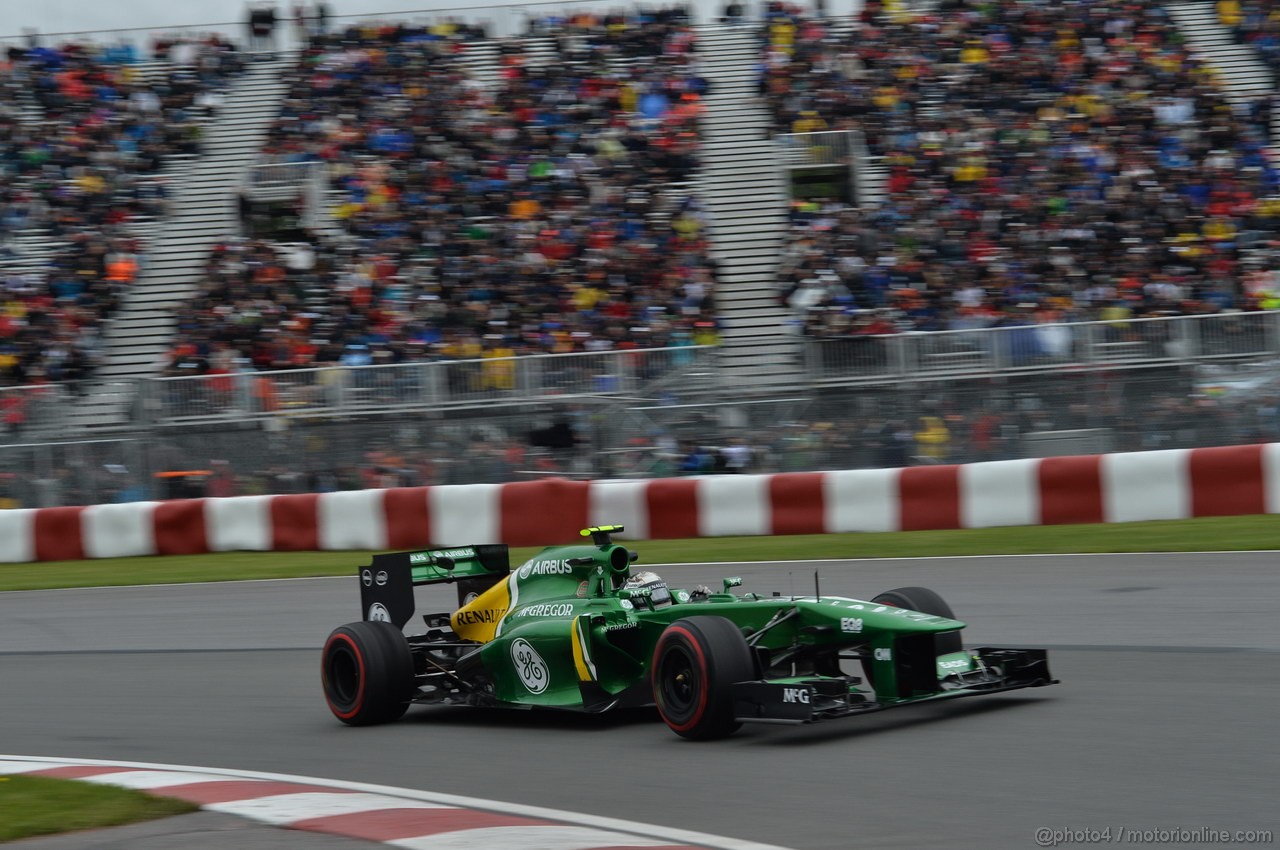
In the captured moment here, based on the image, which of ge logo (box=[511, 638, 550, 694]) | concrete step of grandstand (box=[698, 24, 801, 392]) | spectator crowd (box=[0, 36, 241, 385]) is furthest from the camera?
spectator crowd (box=[0, 36, 241, 385])

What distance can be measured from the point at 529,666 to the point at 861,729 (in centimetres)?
→ 171

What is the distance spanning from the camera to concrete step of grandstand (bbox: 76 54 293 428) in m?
20.2

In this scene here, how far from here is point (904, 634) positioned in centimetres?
610

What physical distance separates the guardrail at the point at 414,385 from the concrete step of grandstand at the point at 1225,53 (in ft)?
35.6

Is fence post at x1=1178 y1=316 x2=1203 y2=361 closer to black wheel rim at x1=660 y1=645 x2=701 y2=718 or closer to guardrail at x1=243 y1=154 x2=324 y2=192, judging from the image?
black wheel rim at x1=660 y1=645 x2=701 y2=718

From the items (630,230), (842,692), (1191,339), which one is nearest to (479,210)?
(630,230)

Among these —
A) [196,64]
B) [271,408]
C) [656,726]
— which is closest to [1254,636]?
[656,726]

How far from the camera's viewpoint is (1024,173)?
19406 millimetres

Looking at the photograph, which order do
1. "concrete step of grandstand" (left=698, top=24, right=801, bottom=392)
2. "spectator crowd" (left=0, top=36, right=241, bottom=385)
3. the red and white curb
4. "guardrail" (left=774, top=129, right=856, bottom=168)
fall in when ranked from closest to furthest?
the red and white curb → "concrete step of grandstand" (left=698, top=24, right=801, bottom=392) → "spectator crowd" (left=0, top=36, right=241, bottom=385) → "guardrail" (left=774, top=129, right=856, bottom=168)

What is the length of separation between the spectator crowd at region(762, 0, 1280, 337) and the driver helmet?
34.8ft

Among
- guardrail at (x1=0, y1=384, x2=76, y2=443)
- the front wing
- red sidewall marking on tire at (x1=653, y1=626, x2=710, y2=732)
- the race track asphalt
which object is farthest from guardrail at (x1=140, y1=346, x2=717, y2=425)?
red sidewall marking on tire at (x1=653, y1=626, x2=710, y2=732)

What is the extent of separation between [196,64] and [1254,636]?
856 inches

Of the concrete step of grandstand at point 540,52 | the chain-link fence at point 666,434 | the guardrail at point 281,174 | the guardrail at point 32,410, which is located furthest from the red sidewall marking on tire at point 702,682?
the concrete step of grandstand at point 540,52

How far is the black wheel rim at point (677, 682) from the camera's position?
20.5 ft
